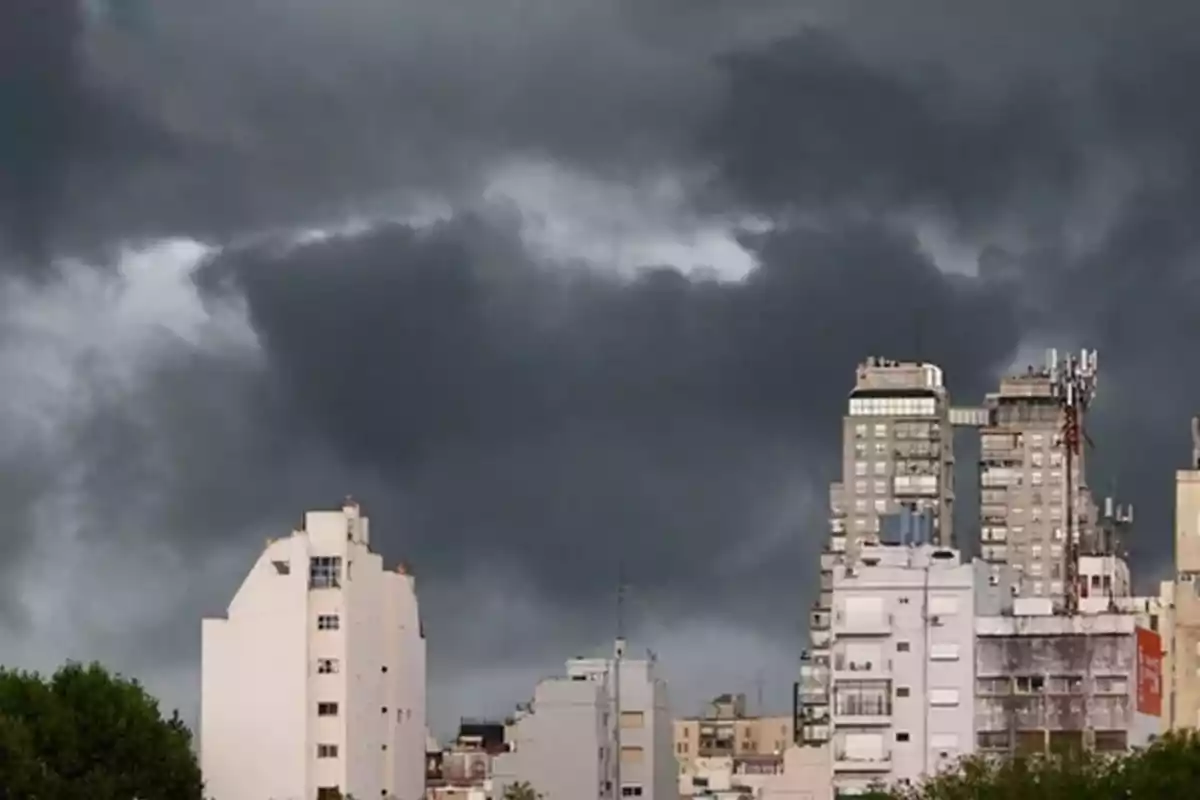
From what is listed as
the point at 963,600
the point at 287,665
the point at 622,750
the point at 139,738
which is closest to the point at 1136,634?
the point at 963,600

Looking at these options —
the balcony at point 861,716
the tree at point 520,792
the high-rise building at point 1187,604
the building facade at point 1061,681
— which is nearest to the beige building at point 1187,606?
the high-rise building at point 1187,604

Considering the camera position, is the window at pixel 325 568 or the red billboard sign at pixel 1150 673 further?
the red billboard sign at pixel 1150 673

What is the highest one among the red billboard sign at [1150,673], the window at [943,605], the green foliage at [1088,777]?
the window at [943,605]

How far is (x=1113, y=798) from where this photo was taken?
12838cm

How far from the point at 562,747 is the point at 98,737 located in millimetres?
46198

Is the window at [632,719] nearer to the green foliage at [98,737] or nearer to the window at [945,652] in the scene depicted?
the window at [945,652]

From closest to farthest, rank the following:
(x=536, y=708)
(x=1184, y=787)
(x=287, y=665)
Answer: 1. (x=1184, y=787)
2. (x=287, y=665)
3. (x=536, y=708)

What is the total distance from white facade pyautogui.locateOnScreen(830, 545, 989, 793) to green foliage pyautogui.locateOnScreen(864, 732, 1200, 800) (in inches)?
778

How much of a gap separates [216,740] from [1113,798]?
4033cm

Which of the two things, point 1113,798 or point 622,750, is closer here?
point 1113,798

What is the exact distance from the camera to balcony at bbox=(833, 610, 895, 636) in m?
168

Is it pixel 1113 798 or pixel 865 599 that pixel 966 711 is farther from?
pixel 1113 798

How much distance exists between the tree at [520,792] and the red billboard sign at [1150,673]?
29.0 meters

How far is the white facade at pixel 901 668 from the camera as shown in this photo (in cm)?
16638
